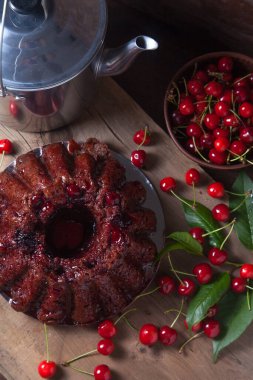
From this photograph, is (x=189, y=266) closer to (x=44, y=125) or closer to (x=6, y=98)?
(x=44, y=125)

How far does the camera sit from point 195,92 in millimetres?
1913

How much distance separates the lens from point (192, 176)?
6.23 ft

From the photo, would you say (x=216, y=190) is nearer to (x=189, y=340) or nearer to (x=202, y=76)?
(x=202, y=76)

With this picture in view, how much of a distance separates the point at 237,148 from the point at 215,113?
5.3 inches

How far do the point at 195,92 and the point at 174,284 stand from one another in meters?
0.62

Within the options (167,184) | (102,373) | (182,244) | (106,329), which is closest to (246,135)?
(167,184)

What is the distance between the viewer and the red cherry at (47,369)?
5.80 feet

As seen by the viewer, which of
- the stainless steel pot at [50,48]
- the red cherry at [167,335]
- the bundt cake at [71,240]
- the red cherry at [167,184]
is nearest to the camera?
the stainless steel pot at [50,48]

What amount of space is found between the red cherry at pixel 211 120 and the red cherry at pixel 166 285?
0.50 m

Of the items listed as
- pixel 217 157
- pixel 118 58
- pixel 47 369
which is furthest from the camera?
pixel 217 157

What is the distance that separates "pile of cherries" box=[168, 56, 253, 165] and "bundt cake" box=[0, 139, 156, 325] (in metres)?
0.29

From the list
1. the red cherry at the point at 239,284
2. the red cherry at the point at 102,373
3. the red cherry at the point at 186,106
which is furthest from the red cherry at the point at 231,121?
the red cherry at the point at 102,373

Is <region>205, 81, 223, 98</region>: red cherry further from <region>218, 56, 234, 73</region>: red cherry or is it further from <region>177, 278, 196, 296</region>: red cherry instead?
<region>177, 278, 196, 296</region>: red cherry

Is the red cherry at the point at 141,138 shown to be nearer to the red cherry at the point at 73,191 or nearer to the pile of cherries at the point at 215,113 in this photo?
the pile of cherries at the point at 215,113
